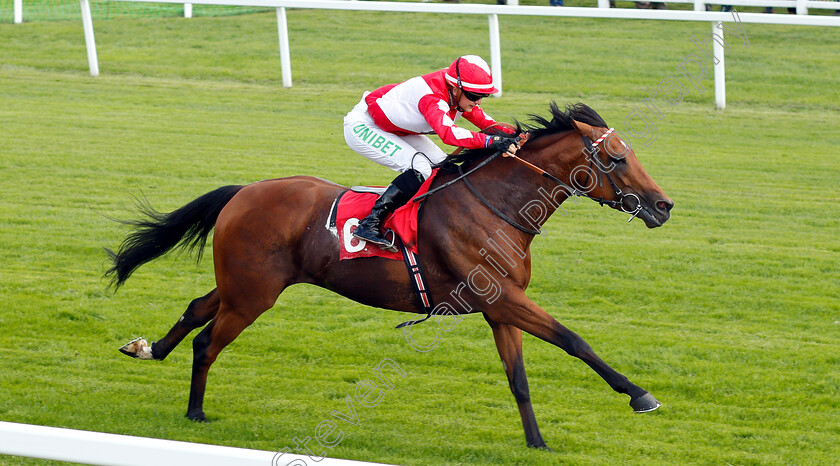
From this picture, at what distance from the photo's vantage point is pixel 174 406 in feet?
15.9

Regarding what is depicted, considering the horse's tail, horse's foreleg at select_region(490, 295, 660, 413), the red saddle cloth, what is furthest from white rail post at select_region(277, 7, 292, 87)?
→ horse's foreleg at select_region(490, 295, 660, 413)

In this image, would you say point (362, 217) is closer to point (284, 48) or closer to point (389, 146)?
point (389, 146)

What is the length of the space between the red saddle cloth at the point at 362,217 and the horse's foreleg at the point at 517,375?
22.0 inches

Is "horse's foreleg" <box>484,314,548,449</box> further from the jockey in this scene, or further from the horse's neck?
the jockey

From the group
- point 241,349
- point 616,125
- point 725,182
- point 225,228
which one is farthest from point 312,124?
point 225,228

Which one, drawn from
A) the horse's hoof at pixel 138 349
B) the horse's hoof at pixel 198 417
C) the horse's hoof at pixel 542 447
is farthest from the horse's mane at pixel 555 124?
the horse's hoof at pixel 138 349

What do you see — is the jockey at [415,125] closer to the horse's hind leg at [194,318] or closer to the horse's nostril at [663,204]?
the horse's nostril at [663,204]

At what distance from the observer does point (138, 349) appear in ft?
16.5

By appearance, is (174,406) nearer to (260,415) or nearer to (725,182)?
(260,415)

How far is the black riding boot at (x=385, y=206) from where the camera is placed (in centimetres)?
443

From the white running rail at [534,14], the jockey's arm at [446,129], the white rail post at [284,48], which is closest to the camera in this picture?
the jockey's arm at [446,129]

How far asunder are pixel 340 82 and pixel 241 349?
7.70 metres

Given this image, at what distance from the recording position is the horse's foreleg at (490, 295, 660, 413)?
4.03 meters

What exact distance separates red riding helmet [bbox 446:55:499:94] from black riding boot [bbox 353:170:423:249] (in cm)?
52
